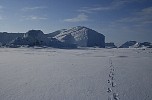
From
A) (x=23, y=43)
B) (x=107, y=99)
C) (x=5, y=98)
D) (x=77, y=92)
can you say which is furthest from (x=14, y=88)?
(x=23, y=43)

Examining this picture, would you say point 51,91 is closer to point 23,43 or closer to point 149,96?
point 149,96

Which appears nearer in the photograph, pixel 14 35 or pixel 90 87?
pixel 90 87

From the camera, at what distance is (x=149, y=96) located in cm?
1239

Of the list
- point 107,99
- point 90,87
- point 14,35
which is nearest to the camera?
point 107,99

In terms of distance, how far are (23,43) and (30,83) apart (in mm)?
117923

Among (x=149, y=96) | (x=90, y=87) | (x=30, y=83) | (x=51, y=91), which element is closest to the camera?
(x=149, y=96)

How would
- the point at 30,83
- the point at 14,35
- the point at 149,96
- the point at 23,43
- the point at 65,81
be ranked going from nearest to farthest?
the point at 149,96
the point at 30,83
the point at 65,81
the point at 23,43
the point at 14,35

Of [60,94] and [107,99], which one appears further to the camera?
[60,94]

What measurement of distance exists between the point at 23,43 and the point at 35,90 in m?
120

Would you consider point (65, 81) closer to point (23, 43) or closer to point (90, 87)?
point (90, 87)

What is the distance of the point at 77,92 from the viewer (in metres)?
13.1

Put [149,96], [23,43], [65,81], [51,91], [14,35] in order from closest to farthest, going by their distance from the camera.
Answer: [149,96] → [51,91] → [65,81] → [23,43] → [14,35]

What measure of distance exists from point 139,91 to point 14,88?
292 inches

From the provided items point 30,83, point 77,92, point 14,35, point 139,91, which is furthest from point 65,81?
point 14,35
